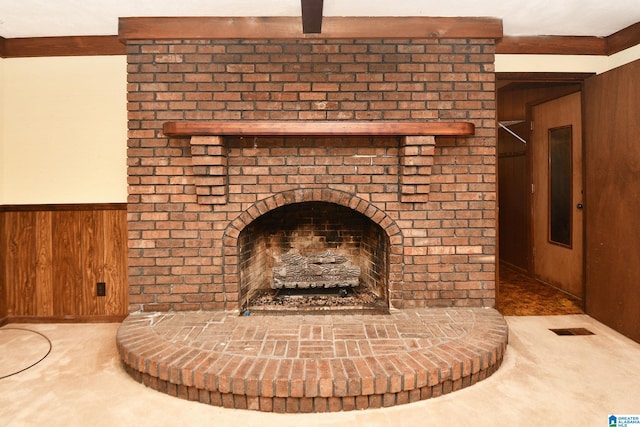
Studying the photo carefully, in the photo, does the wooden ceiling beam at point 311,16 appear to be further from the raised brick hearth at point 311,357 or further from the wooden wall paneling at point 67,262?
the wooden wall paneling at point 67,262

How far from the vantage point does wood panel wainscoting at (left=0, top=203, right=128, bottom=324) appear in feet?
10.5

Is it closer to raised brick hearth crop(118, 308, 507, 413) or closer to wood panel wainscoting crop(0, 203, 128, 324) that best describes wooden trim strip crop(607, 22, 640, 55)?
raised brick hearth crop(118, 308, 507, 413)

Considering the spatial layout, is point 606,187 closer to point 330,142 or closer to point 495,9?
point 495,9

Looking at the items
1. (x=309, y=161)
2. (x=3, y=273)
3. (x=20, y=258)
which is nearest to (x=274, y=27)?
(x=309, y=161)

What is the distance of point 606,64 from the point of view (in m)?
3.18

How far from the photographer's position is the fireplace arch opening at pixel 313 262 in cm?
305

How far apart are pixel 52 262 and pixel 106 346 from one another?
1016 millimetres

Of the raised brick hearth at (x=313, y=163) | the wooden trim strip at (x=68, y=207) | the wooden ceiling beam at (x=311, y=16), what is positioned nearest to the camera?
the wooden ceiling beam at (x=311, y=16)

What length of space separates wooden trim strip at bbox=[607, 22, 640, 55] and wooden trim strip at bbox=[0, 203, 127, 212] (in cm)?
420

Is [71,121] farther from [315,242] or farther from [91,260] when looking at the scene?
[315,242]

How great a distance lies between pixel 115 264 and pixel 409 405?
257cm

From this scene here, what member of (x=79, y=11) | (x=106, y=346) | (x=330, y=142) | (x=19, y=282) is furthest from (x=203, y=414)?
(x=79, y=11)

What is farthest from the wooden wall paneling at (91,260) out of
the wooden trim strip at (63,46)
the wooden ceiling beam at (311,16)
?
the wooden ceiling beam at (311,16)

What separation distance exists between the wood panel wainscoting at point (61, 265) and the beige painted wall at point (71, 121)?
20 cm
